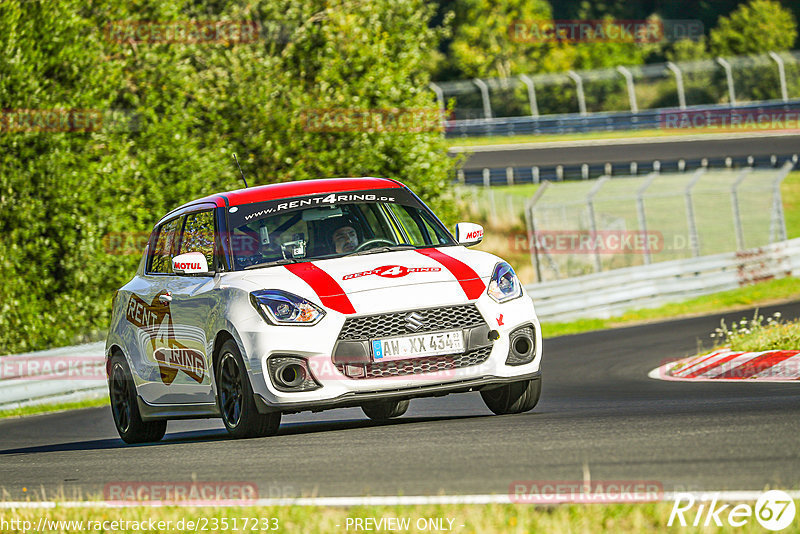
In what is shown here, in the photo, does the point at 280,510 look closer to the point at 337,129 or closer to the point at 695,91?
the point at 337,129

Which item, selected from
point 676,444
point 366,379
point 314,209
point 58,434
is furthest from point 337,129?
point 676,444

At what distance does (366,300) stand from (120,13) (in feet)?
55.3

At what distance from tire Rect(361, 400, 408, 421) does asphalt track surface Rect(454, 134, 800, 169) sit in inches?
1332

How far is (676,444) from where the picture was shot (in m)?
6.43

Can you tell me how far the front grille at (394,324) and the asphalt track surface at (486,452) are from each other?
0.63 metres

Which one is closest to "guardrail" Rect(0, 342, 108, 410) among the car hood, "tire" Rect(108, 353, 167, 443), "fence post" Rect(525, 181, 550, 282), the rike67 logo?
"tire" Rect(108, 353, 167, 443)

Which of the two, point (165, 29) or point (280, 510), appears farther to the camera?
point (165, 29)

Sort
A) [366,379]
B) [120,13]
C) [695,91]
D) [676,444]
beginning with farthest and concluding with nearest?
[695,91]
[120,13]
[366,379]
[676,444]

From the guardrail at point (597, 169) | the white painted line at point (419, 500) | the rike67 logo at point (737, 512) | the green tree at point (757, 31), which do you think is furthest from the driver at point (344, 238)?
the green tree at point (757, 31)

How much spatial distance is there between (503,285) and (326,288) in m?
1.23

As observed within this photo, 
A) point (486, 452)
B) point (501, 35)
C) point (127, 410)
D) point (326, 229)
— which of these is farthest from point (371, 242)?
point (501, 35)

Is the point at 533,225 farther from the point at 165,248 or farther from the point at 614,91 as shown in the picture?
the point at 614,91

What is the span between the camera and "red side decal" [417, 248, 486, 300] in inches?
323

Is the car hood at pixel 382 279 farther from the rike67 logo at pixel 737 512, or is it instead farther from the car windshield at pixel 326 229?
the rike67 logo at pixel 737 512
